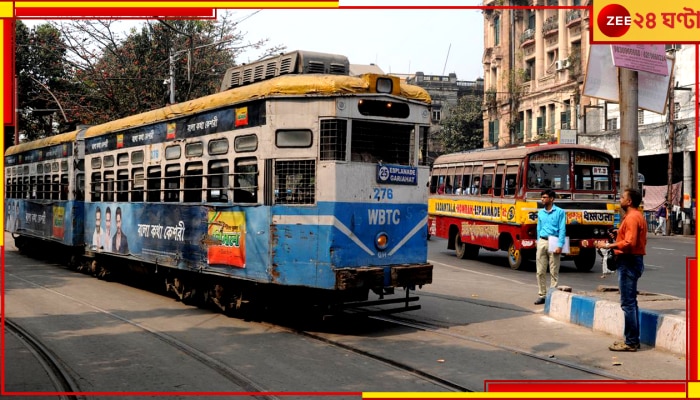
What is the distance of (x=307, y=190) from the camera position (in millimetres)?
9711

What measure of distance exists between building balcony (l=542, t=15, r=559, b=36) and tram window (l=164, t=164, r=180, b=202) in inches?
1481

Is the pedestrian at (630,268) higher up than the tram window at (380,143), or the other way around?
the tram window at (380,143)

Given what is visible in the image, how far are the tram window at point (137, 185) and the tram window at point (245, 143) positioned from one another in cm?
412

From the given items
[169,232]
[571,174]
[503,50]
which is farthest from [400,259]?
[503,50]

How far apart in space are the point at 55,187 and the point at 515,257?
1266 centimetres

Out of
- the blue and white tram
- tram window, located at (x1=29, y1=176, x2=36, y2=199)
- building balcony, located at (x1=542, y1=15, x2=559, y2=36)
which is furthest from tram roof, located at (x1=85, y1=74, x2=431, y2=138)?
building balcony, located at (x1=542, y1=15, x2=559, y2=36)

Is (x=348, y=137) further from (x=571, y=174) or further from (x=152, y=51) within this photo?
(x=152, y=51)

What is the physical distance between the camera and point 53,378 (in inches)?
293

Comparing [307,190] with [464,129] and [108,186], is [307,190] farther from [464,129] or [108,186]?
[464,129]

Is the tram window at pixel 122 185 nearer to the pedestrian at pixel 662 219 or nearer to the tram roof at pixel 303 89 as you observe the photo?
the tram roof at pixel 303 89

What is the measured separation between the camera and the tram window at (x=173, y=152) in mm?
12384

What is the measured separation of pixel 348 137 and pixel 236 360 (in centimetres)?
338

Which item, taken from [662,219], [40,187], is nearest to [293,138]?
[40,187]

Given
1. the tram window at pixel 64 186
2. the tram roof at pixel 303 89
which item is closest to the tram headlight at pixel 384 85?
the tram roof at pixel 303 89
